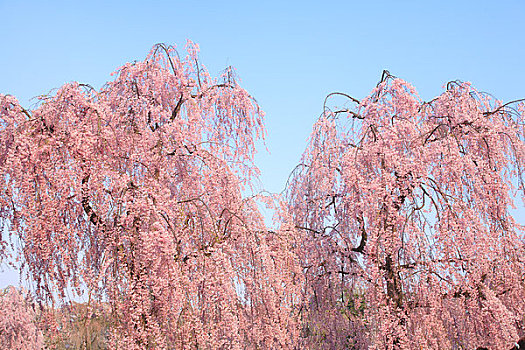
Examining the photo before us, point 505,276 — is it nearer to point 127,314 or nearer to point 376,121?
point 376,121

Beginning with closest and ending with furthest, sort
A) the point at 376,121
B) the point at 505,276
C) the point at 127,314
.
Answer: the point at 127,314 < the point at 505,276 < the point at 376,121

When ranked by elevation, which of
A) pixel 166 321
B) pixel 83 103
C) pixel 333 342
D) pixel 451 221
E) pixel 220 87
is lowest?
pixel 333 342

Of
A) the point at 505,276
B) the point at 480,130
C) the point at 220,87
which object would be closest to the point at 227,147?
the point at 220,87

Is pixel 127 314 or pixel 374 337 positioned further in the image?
pixel 374 337

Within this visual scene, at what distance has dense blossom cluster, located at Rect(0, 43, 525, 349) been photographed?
5.13 meters

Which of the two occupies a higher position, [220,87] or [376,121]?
[220,87]

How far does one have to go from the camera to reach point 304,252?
25.9 feet

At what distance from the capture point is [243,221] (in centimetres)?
580

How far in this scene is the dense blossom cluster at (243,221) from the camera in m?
5.13

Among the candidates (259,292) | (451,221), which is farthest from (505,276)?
(259,292)

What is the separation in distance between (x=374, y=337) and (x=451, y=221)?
175 cm

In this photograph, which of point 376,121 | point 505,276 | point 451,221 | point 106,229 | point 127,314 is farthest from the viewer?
point 376,121

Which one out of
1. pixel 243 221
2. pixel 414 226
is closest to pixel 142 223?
pixel 243 221

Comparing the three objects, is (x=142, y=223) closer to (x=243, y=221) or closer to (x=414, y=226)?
(x=243, y=221)
